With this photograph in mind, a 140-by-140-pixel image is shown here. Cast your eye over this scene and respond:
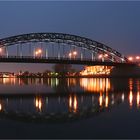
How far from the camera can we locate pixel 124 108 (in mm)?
24297

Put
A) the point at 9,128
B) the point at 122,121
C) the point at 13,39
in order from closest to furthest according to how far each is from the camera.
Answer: the point at 9,128 → the point at 122,121 → the point at 13,39

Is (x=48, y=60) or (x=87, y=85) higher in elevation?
(x=48, y=60)

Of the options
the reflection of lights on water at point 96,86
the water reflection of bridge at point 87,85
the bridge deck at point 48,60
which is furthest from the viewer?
the bridge deck at point 48,60

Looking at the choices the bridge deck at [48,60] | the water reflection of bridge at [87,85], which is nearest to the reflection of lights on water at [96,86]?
the water reflection of bridge at [87,85]

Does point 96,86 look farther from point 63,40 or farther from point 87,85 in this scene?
point 63,40

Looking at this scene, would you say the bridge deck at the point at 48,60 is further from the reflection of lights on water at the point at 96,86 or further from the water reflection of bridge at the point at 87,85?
the reflection of lights on water at the point at 96,86

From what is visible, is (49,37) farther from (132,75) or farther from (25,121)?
(25,121)

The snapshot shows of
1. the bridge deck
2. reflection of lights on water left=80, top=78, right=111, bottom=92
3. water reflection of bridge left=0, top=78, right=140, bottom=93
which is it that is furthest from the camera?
the bridge deck

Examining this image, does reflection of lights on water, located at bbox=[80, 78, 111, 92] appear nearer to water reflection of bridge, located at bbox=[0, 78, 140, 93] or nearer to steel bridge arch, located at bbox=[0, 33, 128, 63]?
water reflection of bridge, located at bbox=[0, 78, 140, 93]

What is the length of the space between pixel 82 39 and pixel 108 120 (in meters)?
101

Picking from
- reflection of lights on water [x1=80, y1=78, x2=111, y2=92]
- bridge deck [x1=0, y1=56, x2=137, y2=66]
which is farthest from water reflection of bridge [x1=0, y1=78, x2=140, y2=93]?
bridge deck [x1=0, y1=56, x2=137, y2=66]

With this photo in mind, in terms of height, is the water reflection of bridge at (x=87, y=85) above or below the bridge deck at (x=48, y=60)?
below

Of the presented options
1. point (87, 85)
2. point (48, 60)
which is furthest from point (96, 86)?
point (48, 60)

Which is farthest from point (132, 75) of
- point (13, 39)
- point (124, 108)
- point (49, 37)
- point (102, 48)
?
point (124, 108)
